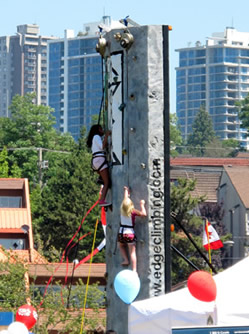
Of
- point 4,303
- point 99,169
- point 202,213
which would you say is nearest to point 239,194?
point 202,213

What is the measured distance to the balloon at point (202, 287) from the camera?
1373 cm

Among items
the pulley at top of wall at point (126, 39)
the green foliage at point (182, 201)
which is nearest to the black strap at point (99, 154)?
the pulley at top of wall at point (126, 39)

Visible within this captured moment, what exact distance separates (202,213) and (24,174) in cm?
2047

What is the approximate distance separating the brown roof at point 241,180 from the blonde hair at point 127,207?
2720 inches

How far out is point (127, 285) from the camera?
48.4 ft

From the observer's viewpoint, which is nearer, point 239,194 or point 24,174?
point 239,194

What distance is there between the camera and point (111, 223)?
54.1ft

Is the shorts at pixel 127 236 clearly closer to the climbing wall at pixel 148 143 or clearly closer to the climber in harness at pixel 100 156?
A: the climbing wall at pixel 148 143

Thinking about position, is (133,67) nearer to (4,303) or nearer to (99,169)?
(99,169)

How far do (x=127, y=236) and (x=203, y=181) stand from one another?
317ft

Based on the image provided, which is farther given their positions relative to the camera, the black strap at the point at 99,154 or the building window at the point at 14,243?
the building window at the point at 14,243

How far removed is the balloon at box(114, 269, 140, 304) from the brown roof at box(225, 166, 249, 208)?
69.9 meters

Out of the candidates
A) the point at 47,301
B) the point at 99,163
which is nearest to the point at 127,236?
the point at 99,163

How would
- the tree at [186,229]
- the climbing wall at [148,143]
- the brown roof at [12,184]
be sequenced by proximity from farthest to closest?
the brown roof at [12,184] → the tree at [186,229] → the climbing wall at [148,143]
